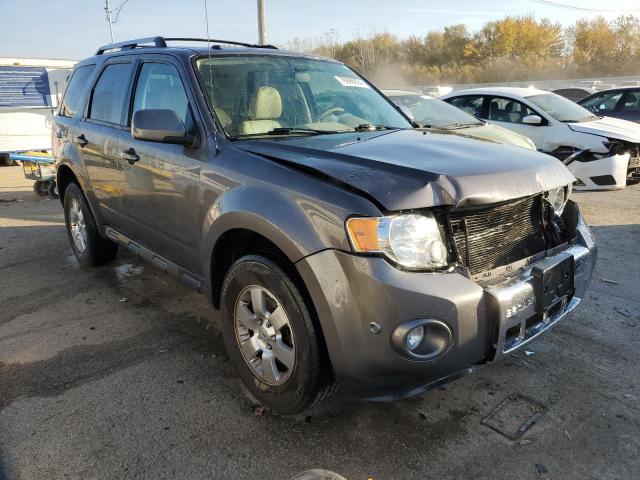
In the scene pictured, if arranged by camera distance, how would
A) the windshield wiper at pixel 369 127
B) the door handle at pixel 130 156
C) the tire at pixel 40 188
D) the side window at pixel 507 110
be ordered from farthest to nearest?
the tire at pixel 40 188
the side window at pixel 507 110
the door handle at pixel 130 156
the windshield wiper at pixel 369 127

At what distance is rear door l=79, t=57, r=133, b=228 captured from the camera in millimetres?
4000

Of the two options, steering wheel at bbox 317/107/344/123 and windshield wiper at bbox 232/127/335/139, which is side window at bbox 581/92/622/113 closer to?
steering wheel at bbox 317/107/344/123

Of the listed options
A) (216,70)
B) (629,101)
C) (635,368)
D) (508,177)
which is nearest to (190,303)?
(216,70)

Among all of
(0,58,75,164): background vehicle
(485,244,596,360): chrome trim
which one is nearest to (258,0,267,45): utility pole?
(0,58,75,164): background vehicle

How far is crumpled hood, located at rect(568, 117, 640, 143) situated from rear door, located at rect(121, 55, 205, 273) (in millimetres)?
6711

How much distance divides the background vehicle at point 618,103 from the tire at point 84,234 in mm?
10372

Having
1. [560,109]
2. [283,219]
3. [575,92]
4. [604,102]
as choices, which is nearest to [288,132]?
[283,219]

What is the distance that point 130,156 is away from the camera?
3.67 m

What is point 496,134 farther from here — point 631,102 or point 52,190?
point 52,190

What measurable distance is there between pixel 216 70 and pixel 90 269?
→ 283cm

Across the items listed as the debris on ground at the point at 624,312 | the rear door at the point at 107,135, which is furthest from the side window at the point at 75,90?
the debris on ground at the point at 624,312

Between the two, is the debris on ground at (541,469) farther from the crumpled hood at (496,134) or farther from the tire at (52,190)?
the tire at (52,190)

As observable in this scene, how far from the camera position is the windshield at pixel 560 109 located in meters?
8.55

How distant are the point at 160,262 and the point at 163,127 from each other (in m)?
1.10
